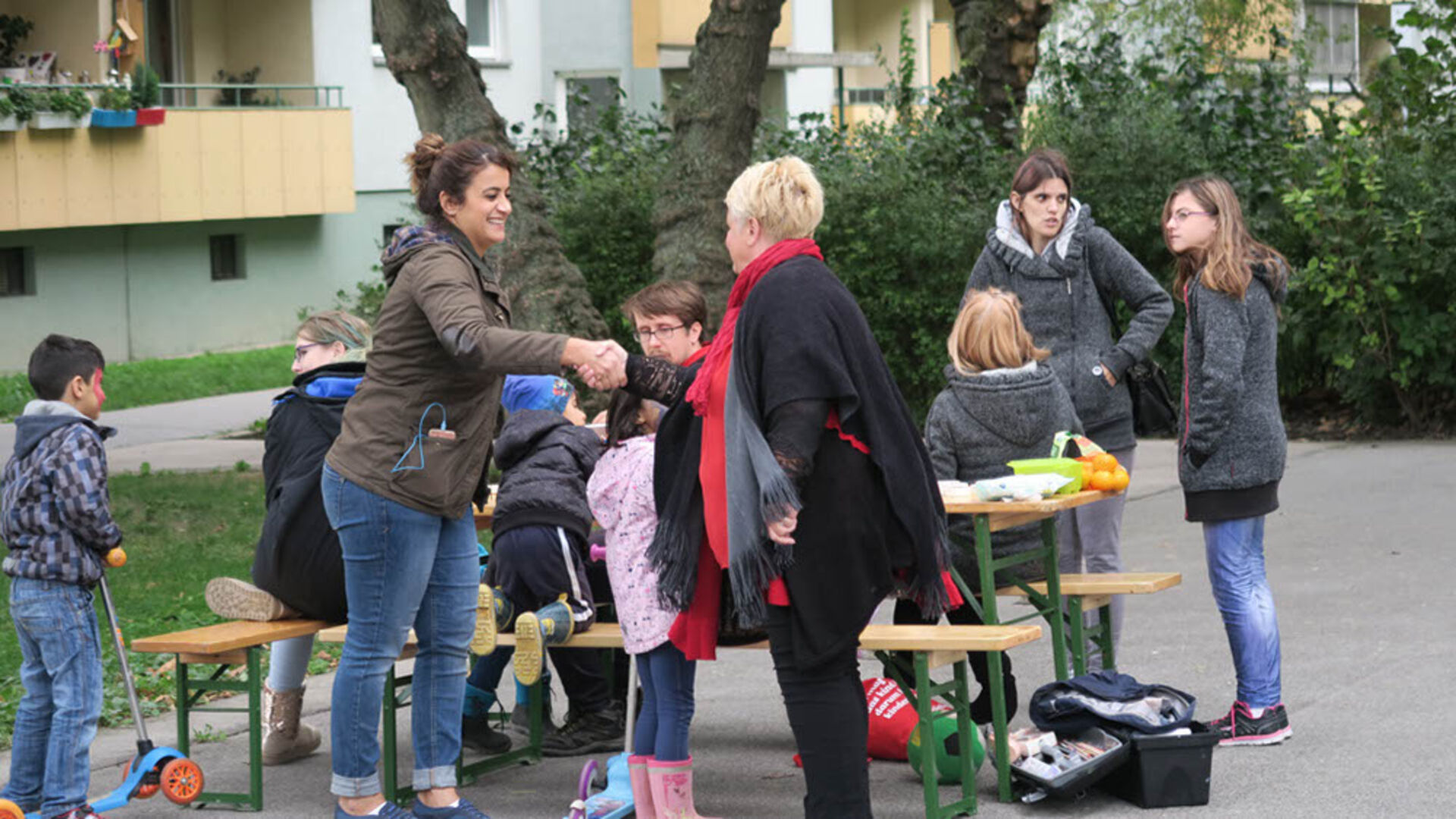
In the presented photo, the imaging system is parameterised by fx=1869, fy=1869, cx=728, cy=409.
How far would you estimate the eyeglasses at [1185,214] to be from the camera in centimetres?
619

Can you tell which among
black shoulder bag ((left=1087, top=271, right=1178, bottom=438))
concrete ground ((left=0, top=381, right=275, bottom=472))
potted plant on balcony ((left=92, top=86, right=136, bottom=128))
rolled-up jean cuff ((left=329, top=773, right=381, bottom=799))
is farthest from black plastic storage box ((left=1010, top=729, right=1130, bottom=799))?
potted plant on balcony ((left=92, top=86, right=136, bottom=128))

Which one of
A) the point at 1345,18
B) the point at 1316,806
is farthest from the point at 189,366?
the point at 1345,18

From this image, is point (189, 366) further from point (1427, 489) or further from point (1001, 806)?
point (1001, 806)

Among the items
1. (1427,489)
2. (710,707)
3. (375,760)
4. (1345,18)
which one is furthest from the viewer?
(1345,18)

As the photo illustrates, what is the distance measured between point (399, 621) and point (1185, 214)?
2.89 metres

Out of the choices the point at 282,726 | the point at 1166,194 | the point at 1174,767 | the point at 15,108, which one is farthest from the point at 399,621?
the point at 15,108

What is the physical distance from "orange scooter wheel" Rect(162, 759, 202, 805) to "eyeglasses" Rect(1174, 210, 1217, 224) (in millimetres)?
3618

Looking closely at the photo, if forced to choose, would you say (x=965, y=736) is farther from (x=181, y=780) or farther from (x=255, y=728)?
(x=181, y=780)

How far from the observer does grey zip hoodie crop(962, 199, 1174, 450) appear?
6766mm

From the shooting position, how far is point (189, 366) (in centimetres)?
2097

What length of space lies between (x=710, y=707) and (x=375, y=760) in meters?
1.98

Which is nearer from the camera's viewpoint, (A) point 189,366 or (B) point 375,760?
(B) point 375,760

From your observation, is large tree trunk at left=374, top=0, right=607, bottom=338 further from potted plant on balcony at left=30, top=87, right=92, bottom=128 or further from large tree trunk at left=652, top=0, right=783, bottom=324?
potted plant on balcony at left=30, top=87, right=92, bottom=128

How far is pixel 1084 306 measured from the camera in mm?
6836
